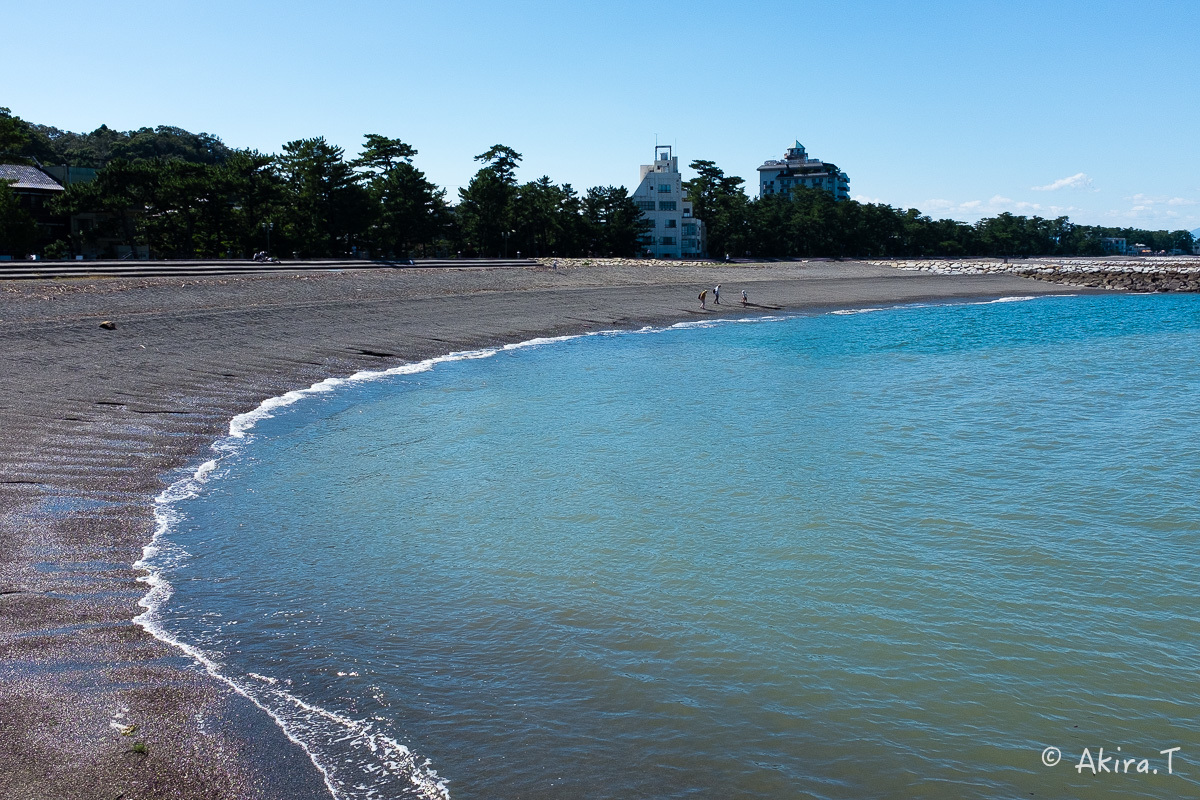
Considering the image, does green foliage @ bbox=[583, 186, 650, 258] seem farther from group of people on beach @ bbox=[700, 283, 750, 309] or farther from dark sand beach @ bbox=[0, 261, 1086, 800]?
dark sand beach @ bbox=[0, 261, 1086, 800]

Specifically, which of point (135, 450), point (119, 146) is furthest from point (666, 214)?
point (135, 450)

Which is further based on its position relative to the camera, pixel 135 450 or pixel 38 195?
pixel 38 195

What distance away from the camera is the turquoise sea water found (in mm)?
6238

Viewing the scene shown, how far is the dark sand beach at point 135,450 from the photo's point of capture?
5641 mm

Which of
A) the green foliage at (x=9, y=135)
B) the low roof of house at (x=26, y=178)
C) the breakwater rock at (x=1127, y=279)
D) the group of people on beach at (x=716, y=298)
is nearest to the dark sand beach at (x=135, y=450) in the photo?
the group of people on beach at (x=716, y=298)

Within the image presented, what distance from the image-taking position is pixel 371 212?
212ft

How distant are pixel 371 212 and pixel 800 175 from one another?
137858mm

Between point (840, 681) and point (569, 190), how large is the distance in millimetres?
84887

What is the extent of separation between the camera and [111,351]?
21.5 metres

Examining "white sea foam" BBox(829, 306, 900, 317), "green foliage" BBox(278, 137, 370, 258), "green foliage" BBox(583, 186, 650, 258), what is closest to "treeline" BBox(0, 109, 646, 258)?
"green foliage" BBox(278, 137, 370, 258)

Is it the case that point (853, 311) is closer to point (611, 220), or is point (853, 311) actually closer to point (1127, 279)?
point (611, 220)

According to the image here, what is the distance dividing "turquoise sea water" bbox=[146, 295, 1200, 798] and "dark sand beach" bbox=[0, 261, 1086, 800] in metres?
0.50

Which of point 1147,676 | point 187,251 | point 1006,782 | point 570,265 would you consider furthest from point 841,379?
point 187,251

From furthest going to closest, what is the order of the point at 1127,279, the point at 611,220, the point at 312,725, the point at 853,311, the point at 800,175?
the point at 800,175
the point at 611,220
the point at 1127,279
the point at 853,311
the point at 312,725
